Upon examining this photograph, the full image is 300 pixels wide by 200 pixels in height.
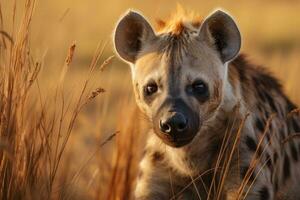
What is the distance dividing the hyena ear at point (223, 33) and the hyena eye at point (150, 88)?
0.40 metres

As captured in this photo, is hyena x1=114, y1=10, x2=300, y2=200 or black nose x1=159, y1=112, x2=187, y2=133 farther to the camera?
hyena x1=114, y1=10, x2=300, y2=200

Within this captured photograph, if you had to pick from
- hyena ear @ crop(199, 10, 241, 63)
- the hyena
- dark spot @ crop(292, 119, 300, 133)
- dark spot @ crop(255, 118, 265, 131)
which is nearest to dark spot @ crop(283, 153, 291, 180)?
the hyena

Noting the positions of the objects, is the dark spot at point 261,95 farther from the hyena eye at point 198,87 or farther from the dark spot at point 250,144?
the hyena eye at point 198,87

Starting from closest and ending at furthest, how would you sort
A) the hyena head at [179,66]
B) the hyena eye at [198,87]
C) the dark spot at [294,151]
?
1. the hyena head at [179,66]
2. the hyena eye at [198,87]
3. the dark spot at [294,151]

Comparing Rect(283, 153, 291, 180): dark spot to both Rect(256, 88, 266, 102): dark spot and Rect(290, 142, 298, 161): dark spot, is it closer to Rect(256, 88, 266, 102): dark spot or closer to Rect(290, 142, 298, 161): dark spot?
Rect(290, 142, 298, 161): dark spot

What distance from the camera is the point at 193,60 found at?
5.41 m

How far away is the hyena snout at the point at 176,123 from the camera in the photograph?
507cm

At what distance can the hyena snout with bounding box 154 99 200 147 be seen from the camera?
16.6ft

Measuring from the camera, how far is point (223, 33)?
5543 mm

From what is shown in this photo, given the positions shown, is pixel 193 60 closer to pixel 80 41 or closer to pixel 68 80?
pixel 68 80

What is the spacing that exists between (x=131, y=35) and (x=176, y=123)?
2.61ft

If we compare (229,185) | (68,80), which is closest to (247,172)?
(229,185)

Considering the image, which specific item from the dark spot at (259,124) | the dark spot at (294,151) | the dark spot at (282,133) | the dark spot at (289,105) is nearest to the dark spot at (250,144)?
the dark spot at (259,124)

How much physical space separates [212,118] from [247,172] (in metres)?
0.46
